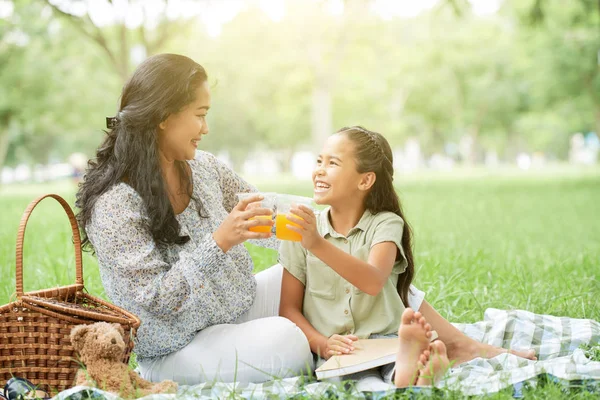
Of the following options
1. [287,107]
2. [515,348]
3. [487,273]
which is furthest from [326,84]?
[515,348]

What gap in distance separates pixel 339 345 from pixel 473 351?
0.65 m

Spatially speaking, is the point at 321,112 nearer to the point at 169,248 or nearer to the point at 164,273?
the point at 169,248

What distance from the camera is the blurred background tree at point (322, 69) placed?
588 inches

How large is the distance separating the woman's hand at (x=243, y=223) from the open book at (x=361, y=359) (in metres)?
0.53

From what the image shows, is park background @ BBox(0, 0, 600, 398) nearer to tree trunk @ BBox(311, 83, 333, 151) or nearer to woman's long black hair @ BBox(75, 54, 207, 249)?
tree trunk @ BBox(311, 83, 333, 151)

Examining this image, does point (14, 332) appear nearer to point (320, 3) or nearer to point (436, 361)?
point (436, 361)

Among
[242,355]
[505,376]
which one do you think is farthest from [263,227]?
[505,376]

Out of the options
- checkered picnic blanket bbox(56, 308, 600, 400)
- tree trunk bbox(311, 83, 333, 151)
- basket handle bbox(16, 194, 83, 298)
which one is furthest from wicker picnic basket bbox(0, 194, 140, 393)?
tree trunk bbox(311, 83, 333, 151)

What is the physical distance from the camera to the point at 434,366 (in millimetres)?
2514

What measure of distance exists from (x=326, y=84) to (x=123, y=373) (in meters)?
20.3

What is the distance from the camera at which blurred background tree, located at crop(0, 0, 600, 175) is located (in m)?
14.9

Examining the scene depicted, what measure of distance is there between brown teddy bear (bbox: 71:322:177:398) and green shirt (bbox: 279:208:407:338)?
0.76 meters

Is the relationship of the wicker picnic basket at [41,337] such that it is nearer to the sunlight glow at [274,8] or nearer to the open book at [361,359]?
the open book at [361,359]

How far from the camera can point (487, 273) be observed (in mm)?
4785
